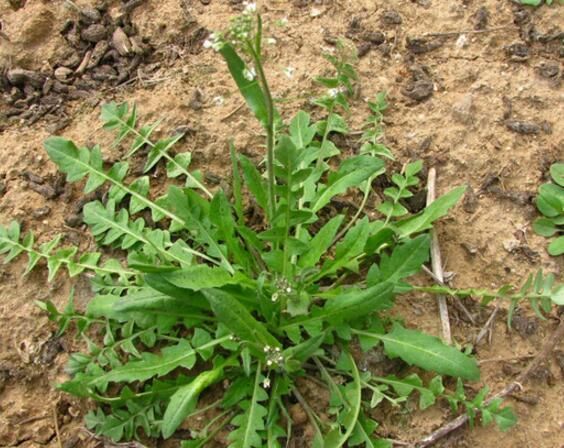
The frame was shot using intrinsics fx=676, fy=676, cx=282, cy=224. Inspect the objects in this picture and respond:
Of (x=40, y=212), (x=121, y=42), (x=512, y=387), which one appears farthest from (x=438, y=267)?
(x=121, y=42)

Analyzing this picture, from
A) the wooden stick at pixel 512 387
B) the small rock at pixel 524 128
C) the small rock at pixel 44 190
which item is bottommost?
the wooden stick at pixel 512 387

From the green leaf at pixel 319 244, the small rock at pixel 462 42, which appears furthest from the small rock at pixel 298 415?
the small rock at pixel 462 42

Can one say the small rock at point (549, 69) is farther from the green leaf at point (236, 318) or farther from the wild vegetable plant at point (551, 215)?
the green leaf at point (236, 318)

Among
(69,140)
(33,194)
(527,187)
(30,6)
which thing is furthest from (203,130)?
(527,187)

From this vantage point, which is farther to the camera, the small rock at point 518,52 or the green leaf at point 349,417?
the small rock at point 518,52

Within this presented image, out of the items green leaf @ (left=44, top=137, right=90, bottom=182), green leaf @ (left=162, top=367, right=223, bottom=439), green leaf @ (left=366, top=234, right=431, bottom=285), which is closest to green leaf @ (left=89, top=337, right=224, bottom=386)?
green leaf @ (left=162, top=367, right=223, bottom=439)

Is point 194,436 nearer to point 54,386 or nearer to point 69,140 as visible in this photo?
point 54,386

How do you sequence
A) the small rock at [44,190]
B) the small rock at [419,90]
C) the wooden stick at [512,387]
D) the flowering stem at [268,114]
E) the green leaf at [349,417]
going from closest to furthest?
the flowering stem at [268,114]
the green leaf at [349,417]
the wooden stick at [512,387]
the small rock at [44,190]
the small rock at [419,90]
